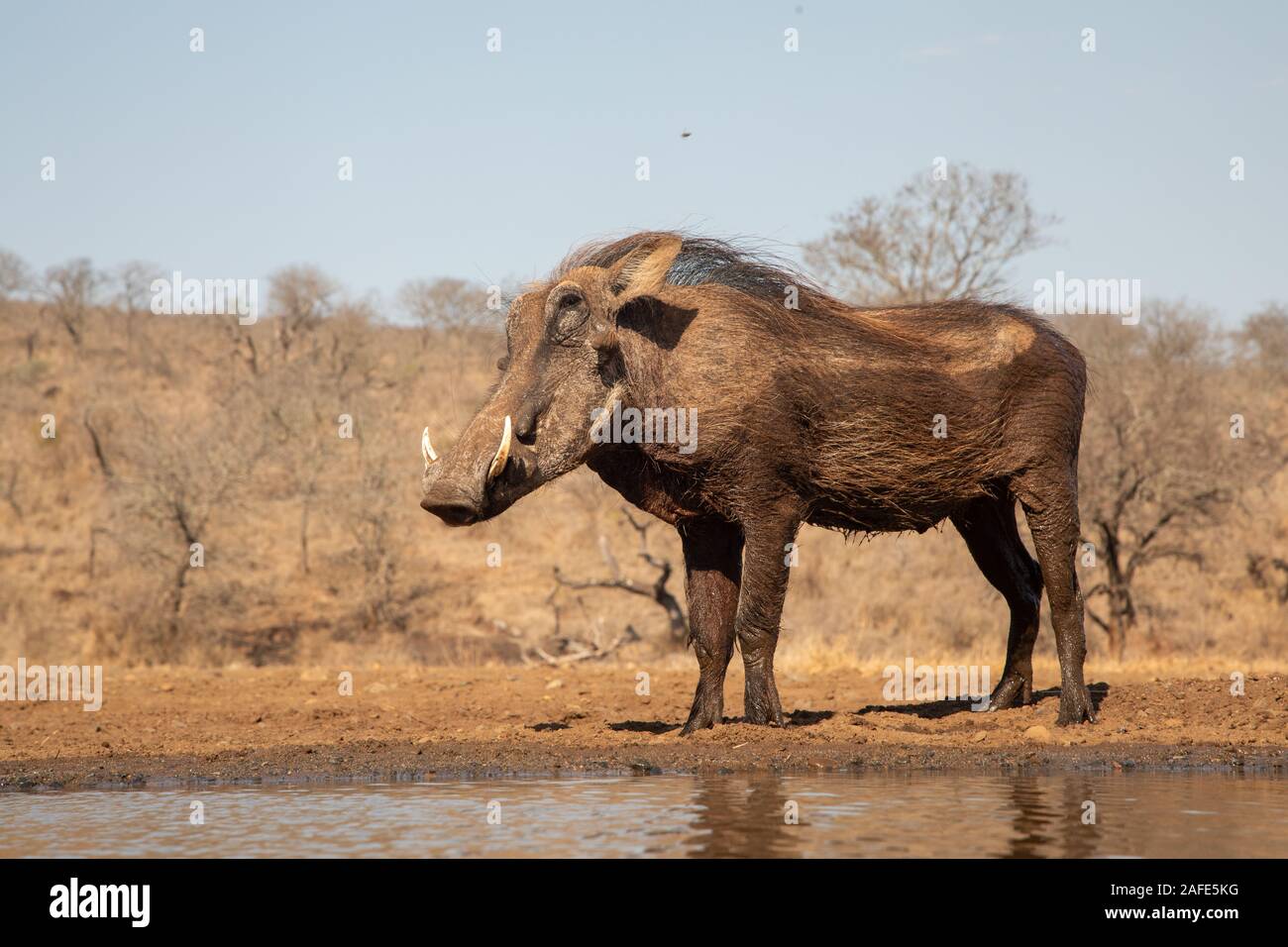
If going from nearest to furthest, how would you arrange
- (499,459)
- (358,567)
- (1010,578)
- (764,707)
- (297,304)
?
(499,459), (764,707), (1010,578), (358,567), (297,304)

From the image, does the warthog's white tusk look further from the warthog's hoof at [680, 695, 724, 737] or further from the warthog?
the warthog's hoof at [680, 695, 724, 737]

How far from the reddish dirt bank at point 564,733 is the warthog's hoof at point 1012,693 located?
143 millimetres

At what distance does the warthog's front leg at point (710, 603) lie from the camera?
9.75 m

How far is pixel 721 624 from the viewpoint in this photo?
9750 mm

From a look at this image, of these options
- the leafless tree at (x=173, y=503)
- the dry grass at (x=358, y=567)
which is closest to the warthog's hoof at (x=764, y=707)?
the dry grass at (x=358, y=567)

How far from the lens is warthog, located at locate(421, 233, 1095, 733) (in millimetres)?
9219

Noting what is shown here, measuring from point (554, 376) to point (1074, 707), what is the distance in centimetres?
425

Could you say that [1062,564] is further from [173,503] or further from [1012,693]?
[173,503]

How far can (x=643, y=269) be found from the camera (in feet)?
31.1

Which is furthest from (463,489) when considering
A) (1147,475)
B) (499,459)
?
(1147,475)

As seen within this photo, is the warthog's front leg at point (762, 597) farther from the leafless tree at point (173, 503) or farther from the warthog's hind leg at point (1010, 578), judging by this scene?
the leafless tree at point (173, 503)
